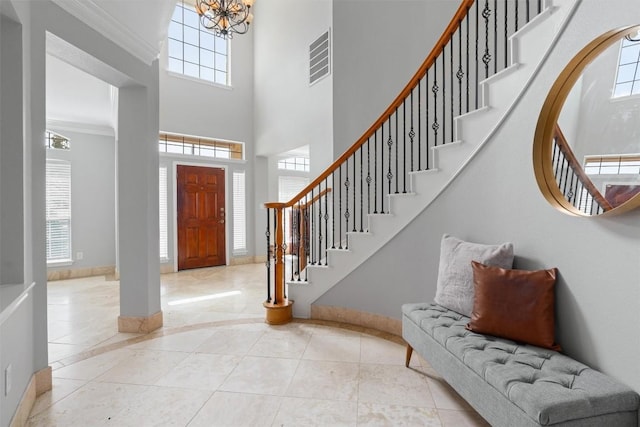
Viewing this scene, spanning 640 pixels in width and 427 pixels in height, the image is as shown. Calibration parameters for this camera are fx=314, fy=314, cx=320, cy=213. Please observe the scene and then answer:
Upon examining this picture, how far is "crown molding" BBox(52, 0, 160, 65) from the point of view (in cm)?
224

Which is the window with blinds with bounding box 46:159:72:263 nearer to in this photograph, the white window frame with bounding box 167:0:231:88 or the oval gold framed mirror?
the white window frame with bounding box 167:0:231:88

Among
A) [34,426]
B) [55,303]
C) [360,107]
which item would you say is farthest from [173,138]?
[34,426]

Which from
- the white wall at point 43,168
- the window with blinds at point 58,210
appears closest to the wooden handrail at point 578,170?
the white wall at point 43,168

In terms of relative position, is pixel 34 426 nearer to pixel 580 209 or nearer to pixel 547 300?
pixel 547 300

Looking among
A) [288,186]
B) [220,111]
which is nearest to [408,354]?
[288,186]

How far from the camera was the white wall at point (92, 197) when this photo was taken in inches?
219

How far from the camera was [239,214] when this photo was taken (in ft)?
22.0

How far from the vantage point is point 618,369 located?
1354 millimetres

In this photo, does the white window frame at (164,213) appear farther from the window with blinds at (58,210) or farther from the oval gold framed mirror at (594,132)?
the oval gold framed mirror at (594,132)

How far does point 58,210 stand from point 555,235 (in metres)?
6.87

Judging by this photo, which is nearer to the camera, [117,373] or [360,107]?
[117,373]

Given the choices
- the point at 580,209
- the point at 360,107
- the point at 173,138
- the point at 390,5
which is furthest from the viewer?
the point at 173,138

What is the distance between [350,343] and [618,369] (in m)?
1.81

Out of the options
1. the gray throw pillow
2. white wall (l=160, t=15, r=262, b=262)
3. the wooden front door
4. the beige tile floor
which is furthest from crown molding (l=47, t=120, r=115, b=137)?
the gray throw pillow
